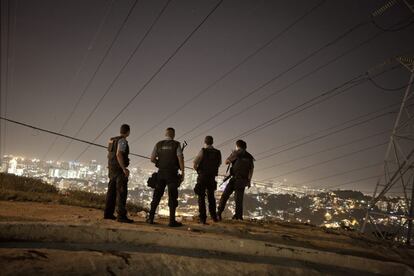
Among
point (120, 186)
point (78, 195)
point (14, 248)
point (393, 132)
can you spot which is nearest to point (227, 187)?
point (120, 186)

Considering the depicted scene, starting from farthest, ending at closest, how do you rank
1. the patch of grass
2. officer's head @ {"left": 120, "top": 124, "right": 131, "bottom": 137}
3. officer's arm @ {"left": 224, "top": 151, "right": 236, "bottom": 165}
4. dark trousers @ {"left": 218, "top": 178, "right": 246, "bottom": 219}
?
the patch of grass, officer's arm @ {"left": 224, "top": 151, "right": 236, "bottom": 165}, dark trousers @ {"left": 218, "top": 178, "right": 246, "bottom": 219}, officer's head @ {"left": 120, "top": 124, "right": 131, "bottom": 137}

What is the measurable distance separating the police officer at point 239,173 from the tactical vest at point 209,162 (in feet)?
3.51

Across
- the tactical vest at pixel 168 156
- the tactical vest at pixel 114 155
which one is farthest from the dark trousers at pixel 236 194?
the tactical vest at pixel 114 155

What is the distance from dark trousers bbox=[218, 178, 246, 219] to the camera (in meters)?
8.26

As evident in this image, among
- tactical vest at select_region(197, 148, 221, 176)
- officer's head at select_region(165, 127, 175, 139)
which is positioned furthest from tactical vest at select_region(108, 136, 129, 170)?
tactical vest at select_region(197, 148, 221, 176)

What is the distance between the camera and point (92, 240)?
12.9ft

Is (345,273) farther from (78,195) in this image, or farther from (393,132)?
(393,132)

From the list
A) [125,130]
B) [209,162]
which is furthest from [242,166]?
[125,130]

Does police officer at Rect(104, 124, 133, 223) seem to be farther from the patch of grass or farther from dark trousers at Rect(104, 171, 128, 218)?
the patch of grass

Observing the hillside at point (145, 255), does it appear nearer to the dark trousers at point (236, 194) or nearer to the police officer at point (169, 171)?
the police officer at point (169, 171)

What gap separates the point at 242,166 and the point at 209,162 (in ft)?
4.60

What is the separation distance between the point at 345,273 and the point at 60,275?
12.4 feet

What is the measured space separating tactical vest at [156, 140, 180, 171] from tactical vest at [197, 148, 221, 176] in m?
1.14

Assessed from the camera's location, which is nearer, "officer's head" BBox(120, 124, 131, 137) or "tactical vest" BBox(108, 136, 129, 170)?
"tactical vest" BBox(108, 136, 129, 170)
